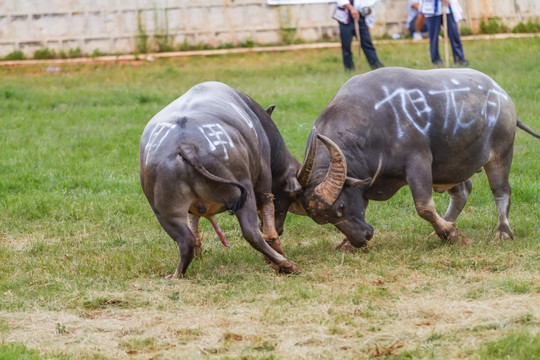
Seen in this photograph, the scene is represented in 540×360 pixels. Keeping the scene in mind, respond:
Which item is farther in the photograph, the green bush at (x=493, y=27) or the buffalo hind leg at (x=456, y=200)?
the green bush at (x=493, y=27)

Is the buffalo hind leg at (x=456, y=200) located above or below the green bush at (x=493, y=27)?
below

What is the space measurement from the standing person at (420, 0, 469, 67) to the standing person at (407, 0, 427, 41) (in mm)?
3405

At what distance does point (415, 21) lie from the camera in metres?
23.5

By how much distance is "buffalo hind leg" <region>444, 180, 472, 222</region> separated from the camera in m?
9.74

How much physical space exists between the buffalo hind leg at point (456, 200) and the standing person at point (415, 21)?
1418cm

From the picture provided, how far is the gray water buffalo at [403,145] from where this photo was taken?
28.0 feet

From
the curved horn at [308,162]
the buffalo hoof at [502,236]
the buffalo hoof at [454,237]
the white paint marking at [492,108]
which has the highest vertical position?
the white paint marking at [492,108]

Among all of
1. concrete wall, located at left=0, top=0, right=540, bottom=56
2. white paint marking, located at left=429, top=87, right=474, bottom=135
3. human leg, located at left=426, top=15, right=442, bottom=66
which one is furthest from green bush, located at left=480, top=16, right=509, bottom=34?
white paint marking, located at left=429, top=87, right=474, bottom=135

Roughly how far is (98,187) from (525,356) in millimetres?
7221

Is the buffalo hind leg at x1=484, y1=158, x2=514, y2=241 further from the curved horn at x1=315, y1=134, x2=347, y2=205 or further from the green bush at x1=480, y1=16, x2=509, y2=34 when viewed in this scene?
the green bush at x1=480, y1=16, x2=509, y2=34

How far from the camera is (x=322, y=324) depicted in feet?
20.5

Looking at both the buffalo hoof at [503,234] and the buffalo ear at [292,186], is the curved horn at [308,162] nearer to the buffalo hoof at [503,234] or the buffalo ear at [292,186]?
the buffalo ear at [292,186]

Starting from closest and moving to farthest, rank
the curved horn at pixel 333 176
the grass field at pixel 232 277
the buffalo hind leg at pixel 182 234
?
the grass field at pixel 232 277
the buffalo hind leg at pixel 182 234
the curved horn at pixel 333 176

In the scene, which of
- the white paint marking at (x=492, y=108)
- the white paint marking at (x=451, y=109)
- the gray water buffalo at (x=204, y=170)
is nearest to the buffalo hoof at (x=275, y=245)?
the gray water buffalo at (x=204, y=170)
